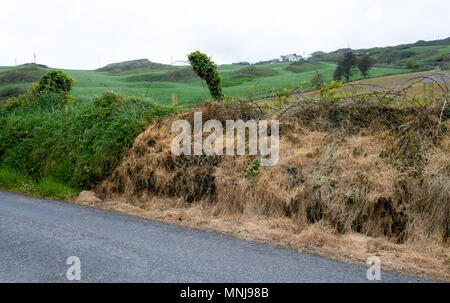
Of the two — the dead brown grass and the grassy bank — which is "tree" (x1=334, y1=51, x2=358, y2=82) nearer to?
the dead brown grass

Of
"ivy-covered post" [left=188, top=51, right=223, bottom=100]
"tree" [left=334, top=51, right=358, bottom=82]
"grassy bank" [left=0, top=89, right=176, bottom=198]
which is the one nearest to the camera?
"grassy bank" [left=0, top=89, right=176, bottom=198]

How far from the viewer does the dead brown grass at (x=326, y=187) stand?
4.58 metres

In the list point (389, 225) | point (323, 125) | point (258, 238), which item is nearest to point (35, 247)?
point (258, 238)

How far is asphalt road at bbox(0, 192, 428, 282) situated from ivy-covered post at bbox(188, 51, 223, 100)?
493 centimetres

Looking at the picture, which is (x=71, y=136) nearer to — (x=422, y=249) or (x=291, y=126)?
(x=291, y=126)

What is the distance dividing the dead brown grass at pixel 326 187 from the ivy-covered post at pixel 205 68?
6.79 feet

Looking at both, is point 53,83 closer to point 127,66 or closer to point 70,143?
point 70,143

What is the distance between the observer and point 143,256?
162 inches

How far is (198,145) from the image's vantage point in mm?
6953

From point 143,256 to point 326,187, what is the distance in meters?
2.74

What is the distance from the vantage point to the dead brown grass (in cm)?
458

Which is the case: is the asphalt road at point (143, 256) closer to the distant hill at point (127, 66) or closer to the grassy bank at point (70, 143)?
the grassy bank at point (70, 143)

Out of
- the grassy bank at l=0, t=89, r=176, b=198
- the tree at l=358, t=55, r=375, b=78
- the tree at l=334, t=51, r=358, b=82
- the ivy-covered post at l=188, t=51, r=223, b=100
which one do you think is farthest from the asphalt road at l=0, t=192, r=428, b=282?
the tree at l=358, t=55, r=375, b=78

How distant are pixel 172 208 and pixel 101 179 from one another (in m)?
2.14
